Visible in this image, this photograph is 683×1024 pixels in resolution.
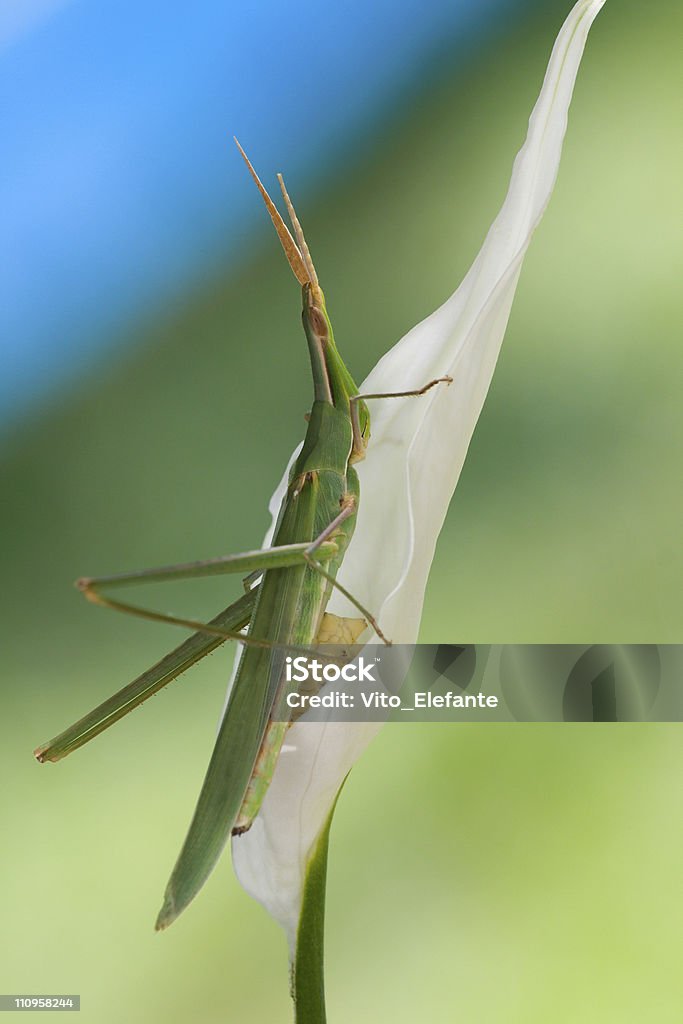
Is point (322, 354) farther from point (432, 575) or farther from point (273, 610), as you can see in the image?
point (432, 575)

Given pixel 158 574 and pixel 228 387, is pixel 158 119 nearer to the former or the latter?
pixel 228 387

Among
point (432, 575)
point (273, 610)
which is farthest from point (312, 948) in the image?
point (432, 575)

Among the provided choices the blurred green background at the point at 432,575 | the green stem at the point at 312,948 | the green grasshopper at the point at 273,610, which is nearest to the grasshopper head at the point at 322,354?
the green grasshopper at the point at 273,610

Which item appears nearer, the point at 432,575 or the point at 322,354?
the point at 322,354

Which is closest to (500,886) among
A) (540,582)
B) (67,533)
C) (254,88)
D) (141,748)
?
(540,582)

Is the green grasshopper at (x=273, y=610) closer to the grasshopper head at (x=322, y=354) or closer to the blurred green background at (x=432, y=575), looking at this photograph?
the grasshopper head at (x=322, y=354)

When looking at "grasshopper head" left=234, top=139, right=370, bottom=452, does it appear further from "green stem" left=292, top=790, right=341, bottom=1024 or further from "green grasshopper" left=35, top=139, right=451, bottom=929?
"green stem" left=292, top=790, right=341, bottom=1024
